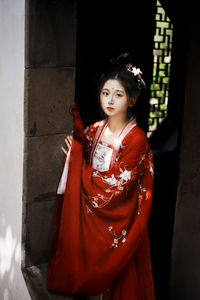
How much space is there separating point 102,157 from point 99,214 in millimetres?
459

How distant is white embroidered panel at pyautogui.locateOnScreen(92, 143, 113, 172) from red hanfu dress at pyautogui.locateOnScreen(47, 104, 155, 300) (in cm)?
2

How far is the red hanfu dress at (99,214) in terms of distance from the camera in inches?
133

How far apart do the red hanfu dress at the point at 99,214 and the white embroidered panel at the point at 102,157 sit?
25mm

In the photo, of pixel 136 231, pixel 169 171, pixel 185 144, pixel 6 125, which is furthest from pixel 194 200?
pixel 6 125

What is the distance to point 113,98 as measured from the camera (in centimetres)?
345

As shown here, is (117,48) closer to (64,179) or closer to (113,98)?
(113,98)

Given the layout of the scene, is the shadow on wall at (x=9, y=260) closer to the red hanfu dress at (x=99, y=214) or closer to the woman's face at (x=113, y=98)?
the red hanfu dress at (x=99, y=214)

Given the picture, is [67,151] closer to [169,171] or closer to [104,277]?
[104,277]

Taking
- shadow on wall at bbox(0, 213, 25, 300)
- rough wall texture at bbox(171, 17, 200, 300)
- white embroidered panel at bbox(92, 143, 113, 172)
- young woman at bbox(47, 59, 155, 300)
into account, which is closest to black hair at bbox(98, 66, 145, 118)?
young woman at bbox(47, 59, 155, 300)

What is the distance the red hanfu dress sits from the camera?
338cm

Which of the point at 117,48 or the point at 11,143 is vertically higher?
the point at 117,48

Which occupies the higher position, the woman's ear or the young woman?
the woman's ear

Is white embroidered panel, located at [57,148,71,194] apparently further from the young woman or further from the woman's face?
the woman's face

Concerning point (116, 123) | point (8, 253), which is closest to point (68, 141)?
point (116, 123)
